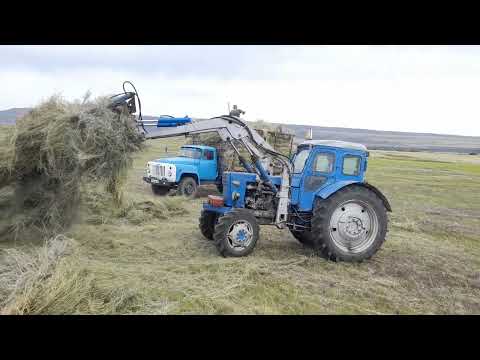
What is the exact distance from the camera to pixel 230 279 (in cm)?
569

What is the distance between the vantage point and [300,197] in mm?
7336

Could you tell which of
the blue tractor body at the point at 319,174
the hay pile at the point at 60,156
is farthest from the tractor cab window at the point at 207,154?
the hay pile at the point at 60,156

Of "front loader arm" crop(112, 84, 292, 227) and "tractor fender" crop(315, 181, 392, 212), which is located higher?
"front loader arm" crop(112, 84, 292, 227)

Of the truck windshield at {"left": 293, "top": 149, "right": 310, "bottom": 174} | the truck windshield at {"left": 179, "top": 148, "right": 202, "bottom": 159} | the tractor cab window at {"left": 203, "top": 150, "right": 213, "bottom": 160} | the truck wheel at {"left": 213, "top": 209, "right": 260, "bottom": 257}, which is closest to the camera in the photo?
the truck wheel at {"left": 213, "top": 209, "right": 260, "bottom": 257}

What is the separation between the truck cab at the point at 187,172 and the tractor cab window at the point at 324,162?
23.3 ft

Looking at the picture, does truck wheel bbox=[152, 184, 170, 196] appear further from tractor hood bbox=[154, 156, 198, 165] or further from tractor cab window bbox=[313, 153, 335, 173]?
tractor cab window bbox=[313, 153, 335, 173]

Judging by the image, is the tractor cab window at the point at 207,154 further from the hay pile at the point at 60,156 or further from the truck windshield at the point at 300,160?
the hay pile at the point at 60,156

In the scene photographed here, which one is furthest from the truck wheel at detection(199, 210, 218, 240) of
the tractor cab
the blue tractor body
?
the tractor cab

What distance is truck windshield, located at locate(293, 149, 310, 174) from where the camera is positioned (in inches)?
299

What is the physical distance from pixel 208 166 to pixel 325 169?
758cm

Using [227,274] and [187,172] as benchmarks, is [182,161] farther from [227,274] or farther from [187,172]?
[227,274]

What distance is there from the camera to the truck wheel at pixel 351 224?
270 inches

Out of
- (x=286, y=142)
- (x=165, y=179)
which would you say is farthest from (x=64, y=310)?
(x=286, y=142)

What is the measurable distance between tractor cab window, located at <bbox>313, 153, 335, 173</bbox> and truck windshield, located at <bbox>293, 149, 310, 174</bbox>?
245 mm
